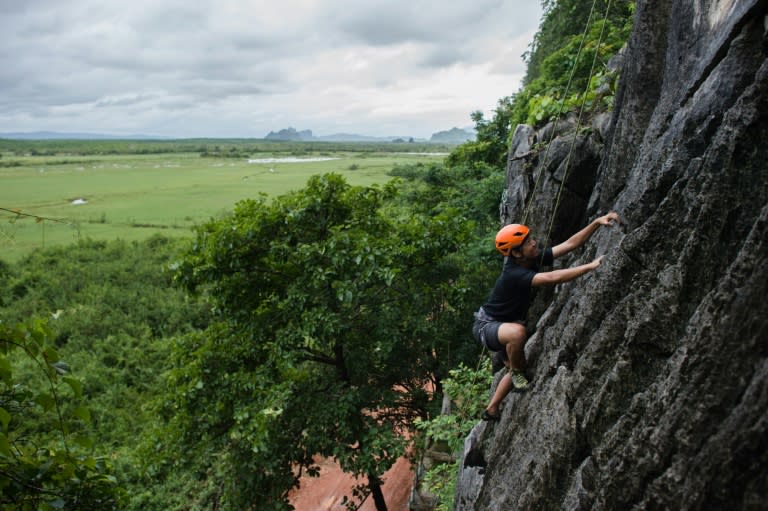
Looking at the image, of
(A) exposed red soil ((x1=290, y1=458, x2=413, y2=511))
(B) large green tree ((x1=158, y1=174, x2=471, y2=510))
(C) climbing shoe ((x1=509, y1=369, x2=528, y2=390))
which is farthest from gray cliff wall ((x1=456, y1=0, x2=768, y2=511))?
(A) exposed red soil ((x1=290, y1=458, x2=413, y2=511))

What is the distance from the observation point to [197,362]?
9.37 meters

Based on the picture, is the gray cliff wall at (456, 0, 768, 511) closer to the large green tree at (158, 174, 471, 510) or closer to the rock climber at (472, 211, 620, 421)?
the rock climber at (472, 211, 620, 421)

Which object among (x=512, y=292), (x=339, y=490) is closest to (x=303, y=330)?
(x=512, y=292)

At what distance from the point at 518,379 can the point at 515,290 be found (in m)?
1.13

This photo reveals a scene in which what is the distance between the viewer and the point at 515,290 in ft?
17.0

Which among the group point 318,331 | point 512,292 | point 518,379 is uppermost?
point 512,292

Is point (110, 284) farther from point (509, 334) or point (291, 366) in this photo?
point (509, 334)

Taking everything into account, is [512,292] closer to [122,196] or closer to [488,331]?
[488,331]

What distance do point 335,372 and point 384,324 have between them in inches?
77.0

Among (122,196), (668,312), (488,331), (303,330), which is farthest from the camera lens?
(122,196)

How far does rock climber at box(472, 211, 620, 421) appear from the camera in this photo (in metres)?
4.98

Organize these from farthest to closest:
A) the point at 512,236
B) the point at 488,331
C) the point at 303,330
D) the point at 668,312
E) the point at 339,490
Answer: the point at 339,490 → the point at 303,330 → the point at 488,331 → the point at 512,236 → the point at 668,312

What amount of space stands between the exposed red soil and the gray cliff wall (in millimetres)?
9873

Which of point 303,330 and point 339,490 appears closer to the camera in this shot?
point 303,330
